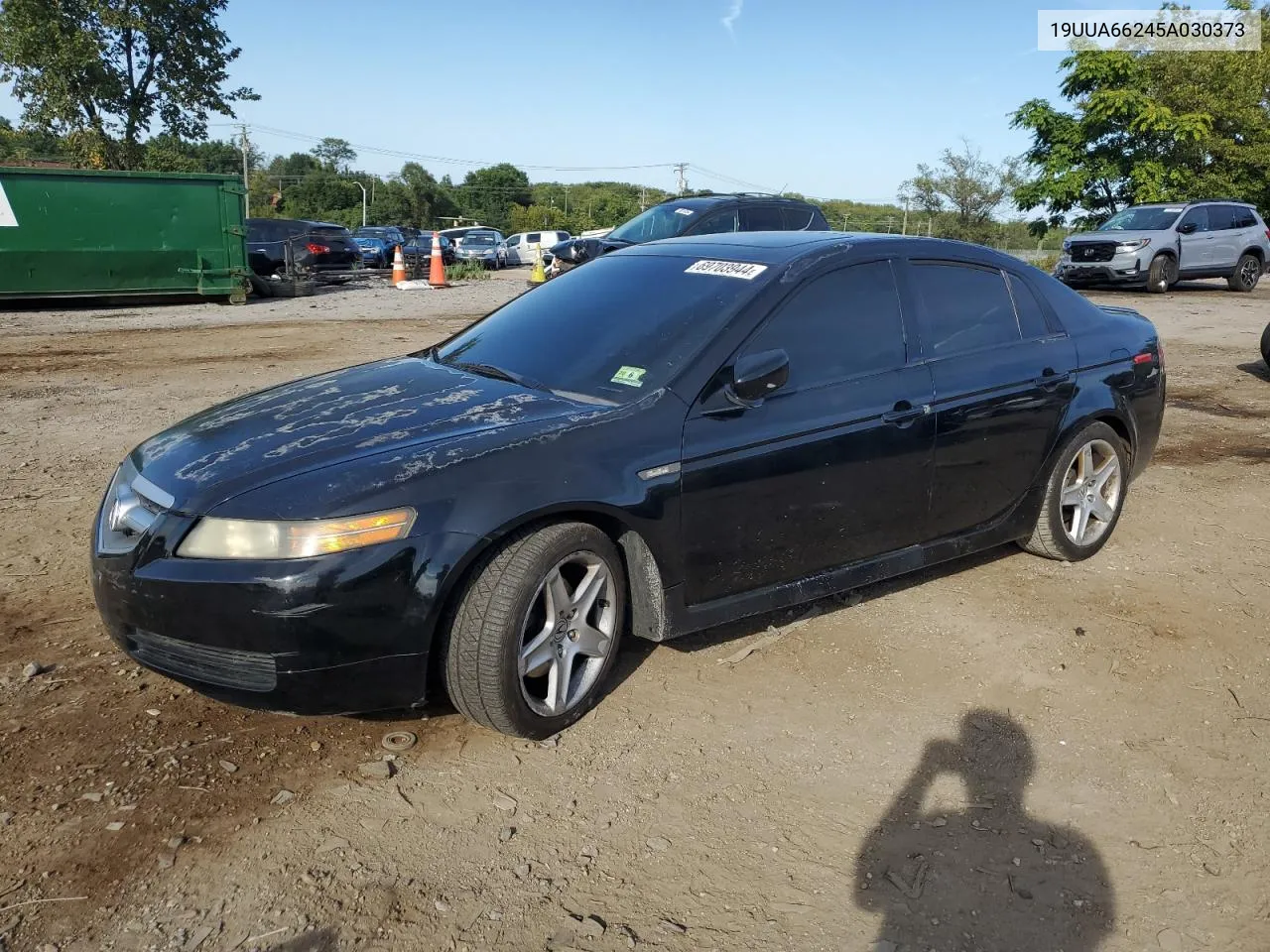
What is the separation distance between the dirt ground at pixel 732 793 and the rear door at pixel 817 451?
436 mm

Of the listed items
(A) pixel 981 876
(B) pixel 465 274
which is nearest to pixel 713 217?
(A) pixel 981 876

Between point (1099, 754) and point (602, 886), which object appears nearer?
point (602, 886)

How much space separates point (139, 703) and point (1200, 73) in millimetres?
35747

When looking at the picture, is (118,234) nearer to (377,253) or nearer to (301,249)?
(301,249)

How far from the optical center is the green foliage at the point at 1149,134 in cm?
2941

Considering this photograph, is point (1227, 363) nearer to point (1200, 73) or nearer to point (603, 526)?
point (603, 526)

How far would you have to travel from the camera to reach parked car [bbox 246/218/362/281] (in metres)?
18.9

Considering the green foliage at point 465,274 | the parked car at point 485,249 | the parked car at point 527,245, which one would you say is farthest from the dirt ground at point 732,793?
the parked car at point 527,245

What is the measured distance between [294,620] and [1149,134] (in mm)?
32807

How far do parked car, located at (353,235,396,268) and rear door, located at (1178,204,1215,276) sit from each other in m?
20.8

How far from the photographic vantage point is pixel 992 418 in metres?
4.38

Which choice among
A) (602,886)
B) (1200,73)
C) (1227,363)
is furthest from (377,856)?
(1200,73)

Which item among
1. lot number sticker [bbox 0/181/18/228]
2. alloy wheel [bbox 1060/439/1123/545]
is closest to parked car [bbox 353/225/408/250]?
lot number sticker [bbox 0/181/18/228]

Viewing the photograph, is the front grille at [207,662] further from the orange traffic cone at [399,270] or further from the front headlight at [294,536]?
the orange traffic cone at [399,270]
